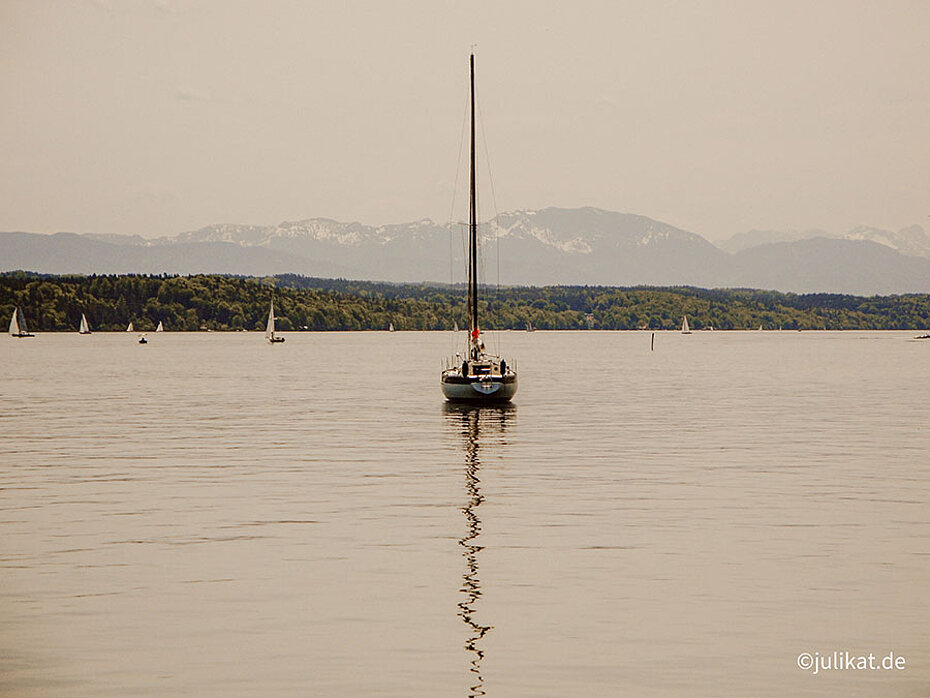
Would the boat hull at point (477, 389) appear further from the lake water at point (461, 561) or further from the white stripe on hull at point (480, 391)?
the lake water at point (461, 561)

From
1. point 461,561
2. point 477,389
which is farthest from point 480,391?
point 461,561

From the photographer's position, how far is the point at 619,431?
70688mm

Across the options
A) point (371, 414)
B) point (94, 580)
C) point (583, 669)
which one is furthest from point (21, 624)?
point (371, 414)

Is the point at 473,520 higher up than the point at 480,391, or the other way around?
the point at 480,391

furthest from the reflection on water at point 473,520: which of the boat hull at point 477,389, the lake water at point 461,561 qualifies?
the boat hull at point 477,389

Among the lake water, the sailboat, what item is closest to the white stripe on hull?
the sailboat

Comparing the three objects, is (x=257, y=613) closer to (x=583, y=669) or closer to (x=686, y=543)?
(x=583, y=669)

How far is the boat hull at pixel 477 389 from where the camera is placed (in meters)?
81.3

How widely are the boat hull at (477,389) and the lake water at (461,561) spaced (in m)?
10.6

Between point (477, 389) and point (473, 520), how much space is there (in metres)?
44.4

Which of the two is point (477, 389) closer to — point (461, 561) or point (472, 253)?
point (472, 253)

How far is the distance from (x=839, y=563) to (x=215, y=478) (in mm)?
25151

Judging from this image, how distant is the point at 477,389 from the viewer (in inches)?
3214

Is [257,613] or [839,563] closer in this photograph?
[257,613]
